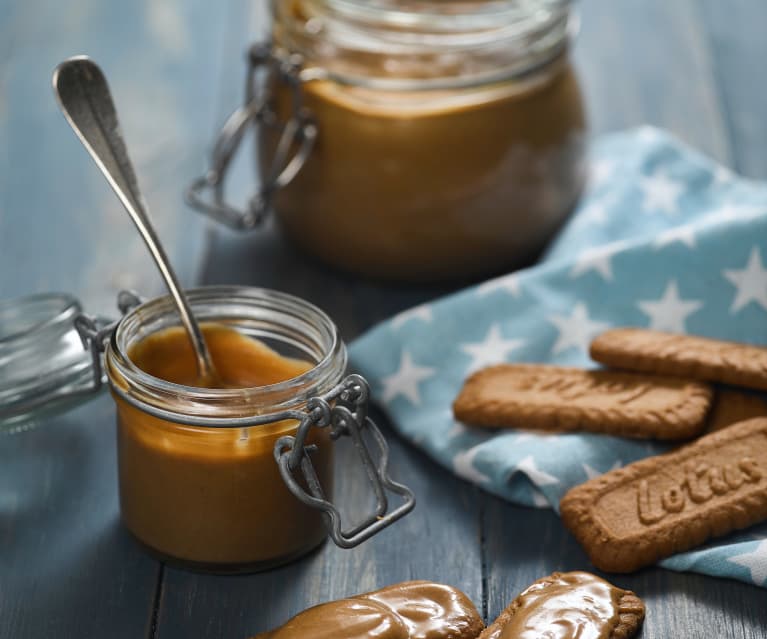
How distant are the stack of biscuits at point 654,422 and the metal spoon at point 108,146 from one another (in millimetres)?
300

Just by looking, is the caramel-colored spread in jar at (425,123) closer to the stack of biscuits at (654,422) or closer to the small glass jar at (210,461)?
the stack of biscuits at (654,422)

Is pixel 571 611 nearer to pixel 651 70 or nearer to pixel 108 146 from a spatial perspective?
pixel 108 146

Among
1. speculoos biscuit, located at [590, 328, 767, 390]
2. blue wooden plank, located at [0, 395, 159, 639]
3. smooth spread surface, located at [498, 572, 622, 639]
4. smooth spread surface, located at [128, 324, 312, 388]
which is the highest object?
smooth spread surface, located at [128, 324, 312, 388]

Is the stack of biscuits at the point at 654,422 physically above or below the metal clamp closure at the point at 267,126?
below

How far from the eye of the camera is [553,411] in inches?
45.7

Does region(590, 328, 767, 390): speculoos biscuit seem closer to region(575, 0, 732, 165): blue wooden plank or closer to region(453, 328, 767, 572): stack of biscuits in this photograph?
region(453, 328, 767, 572): stack of biscuits

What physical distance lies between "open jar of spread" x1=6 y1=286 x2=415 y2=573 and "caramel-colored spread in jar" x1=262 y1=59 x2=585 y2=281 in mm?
325

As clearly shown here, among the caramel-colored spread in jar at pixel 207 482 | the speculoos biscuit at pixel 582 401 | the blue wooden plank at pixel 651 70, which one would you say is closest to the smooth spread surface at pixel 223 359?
the caramel-colored spread in jar at pixel 207 482

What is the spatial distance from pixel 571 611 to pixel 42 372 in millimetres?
536

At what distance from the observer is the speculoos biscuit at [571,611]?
35.7 inches

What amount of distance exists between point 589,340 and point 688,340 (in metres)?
0.13

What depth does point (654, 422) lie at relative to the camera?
1.12 metres

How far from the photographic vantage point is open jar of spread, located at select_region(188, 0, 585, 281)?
1348 mm

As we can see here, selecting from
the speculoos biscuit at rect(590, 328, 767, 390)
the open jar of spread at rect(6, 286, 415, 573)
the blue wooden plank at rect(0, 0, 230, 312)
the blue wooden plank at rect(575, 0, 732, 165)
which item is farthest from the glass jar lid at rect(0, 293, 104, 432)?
the blue wooden plank at rect(575, 0, 732, 165)
